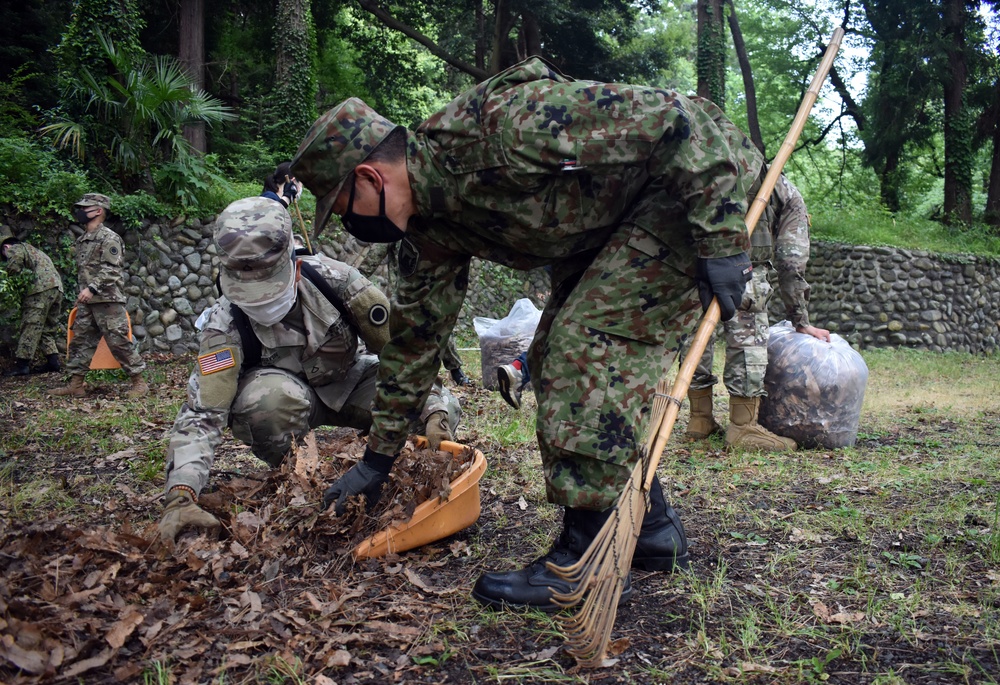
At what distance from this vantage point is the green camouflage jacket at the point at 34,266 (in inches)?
352

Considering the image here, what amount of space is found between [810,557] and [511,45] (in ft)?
51.0

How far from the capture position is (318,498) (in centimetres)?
313

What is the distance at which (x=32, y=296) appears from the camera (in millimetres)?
8992

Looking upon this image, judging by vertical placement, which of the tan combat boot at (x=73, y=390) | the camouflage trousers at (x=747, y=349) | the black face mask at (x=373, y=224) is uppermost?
the black face mask at (x=373, y=224)

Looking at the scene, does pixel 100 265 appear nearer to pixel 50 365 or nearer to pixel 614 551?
pixel 50 365

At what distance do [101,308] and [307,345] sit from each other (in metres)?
5.35

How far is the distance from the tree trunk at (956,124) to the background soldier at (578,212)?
52.8 feet

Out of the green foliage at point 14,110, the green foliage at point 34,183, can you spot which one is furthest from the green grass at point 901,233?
the green foliage at point 14,110

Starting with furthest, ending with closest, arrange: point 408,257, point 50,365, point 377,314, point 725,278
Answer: point 50,365, point 377,314, point 408,257, point 725,278

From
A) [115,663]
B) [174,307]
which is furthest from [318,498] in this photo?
[174,307]

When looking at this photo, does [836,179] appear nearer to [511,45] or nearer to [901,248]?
[901,248]

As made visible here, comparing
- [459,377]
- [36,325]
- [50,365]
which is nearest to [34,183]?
[36,325]

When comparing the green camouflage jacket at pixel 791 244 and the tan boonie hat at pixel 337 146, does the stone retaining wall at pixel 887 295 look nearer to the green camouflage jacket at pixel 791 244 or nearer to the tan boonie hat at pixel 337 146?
the green camouflage jacket at pixel 791 244

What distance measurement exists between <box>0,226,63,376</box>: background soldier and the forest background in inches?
17.6
